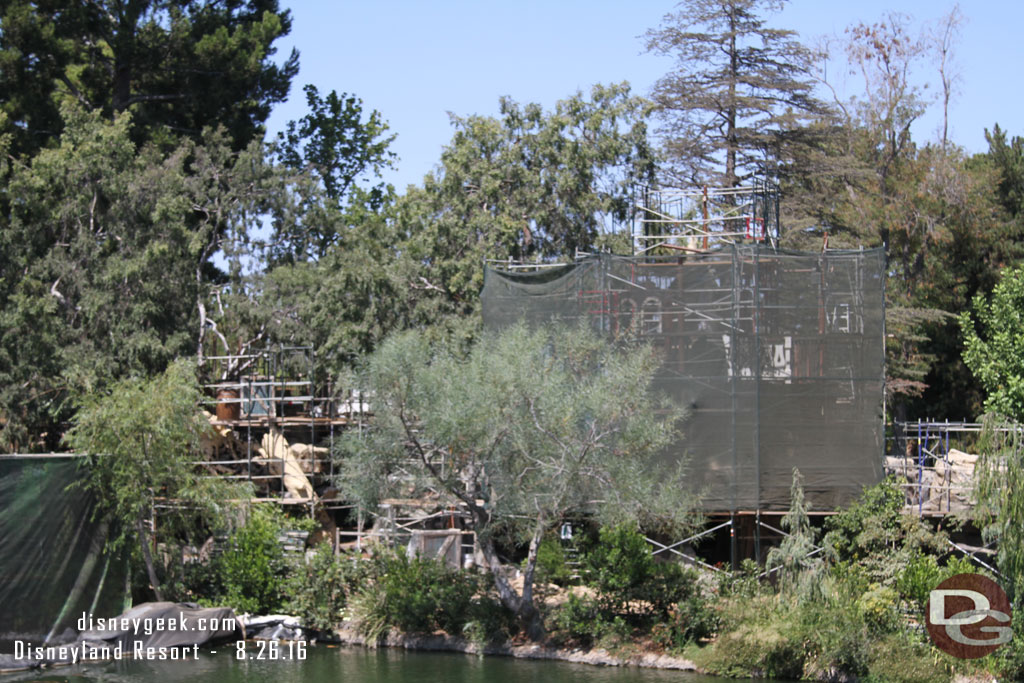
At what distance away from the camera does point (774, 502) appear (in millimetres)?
18500

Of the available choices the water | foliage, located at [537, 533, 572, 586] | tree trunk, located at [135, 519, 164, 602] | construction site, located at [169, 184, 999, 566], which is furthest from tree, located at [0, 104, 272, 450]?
foliage, located at [537, 533, 572, 586]

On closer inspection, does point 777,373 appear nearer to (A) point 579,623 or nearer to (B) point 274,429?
(A) point 579,623

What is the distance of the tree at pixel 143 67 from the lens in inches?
1072

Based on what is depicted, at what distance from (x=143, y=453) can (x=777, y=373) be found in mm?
10304

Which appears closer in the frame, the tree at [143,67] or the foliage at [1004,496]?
the foliage at [1004,496]

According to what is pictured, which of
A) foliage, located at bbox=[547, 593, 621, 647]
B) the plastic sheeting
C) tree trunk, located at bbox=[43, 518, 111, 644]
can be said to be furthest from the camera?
the plastic sheeting

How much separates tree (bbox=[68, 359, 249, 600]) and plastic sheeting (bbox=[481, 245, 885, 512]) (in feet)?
23.2

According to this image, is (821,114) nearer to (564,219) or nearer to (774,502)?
(564,219)

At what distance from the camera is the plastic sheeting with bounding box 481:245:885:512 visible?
728 inches

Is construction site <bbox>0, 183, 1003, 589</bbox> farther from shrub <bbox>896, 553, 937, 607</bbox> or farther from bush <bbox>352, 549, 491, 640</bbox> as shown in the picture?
shrub <bbox>896, 553, 937, 607</bbox>

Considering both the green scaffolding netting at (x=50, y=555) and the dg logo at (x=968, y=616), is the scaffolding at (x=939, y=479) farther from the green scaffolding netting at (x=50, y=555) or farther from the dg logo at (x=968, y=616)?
the green scaffolding netting at (x=50, y=555)

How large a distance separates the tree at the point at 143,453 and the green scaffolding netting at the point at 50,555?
340mm

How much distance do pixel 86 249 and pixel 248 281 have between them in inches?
179

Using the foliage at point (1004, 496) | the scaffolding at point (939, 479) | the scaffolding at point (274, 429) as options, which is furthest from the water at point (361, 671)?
the scaffolding at point (939, 479)
